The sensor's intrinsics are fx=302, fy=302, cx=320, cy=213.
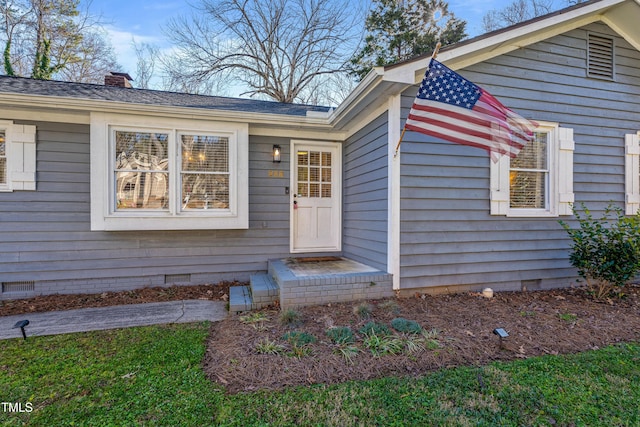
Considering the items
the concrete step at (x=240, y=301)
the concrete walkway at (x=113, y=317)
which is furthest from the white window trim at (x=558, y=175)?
the concrete walkway at (x=113, y=317)

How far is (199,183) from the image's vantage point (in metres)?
4.62

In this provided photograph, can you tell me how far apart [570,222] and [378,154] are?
10.5 ft

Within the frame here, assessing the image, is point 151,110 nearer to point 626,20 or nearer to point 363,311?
point 363,311

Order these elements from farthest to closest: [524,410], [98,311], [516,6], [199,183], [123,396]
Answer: [516,6]
[199,183]
[98,311]
[123,396]
[524,410]

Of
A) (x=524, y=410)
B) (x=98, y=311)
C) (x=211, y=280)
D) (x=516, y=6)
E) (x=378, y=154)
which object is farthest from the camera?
(x=516, y=6)

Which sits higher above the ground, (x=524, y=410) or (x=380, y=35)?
(x=380, y=35)

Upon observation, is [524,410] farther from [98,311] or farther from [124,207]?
[124,207]

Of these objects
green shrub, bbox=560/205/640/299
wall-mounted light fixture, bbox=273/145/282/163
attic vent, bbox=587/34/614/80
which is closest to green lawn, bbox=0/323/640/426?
green shrub, bbox=560/205/640/299

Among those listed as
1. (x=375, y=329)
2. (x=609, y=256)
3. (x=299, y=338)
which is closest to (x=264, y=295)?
(x=299, y=338)

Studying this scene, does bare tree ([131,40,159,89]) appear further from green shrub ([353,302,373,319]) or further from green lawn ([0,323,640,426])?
green shrub ([353,302,373,319])

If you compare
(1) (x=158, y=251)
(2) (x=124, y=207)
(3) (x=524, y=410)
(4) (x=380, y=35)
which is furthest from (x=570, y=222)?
(4) (x=380, y=35)

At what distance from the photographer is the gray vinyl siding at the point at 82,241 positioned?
4.25m

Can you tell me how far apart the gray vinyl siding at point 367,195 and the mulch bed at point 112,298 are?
2.19 metres

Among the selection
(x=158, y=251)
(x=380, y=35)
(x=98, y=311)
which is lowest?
(x=98, y=311)
